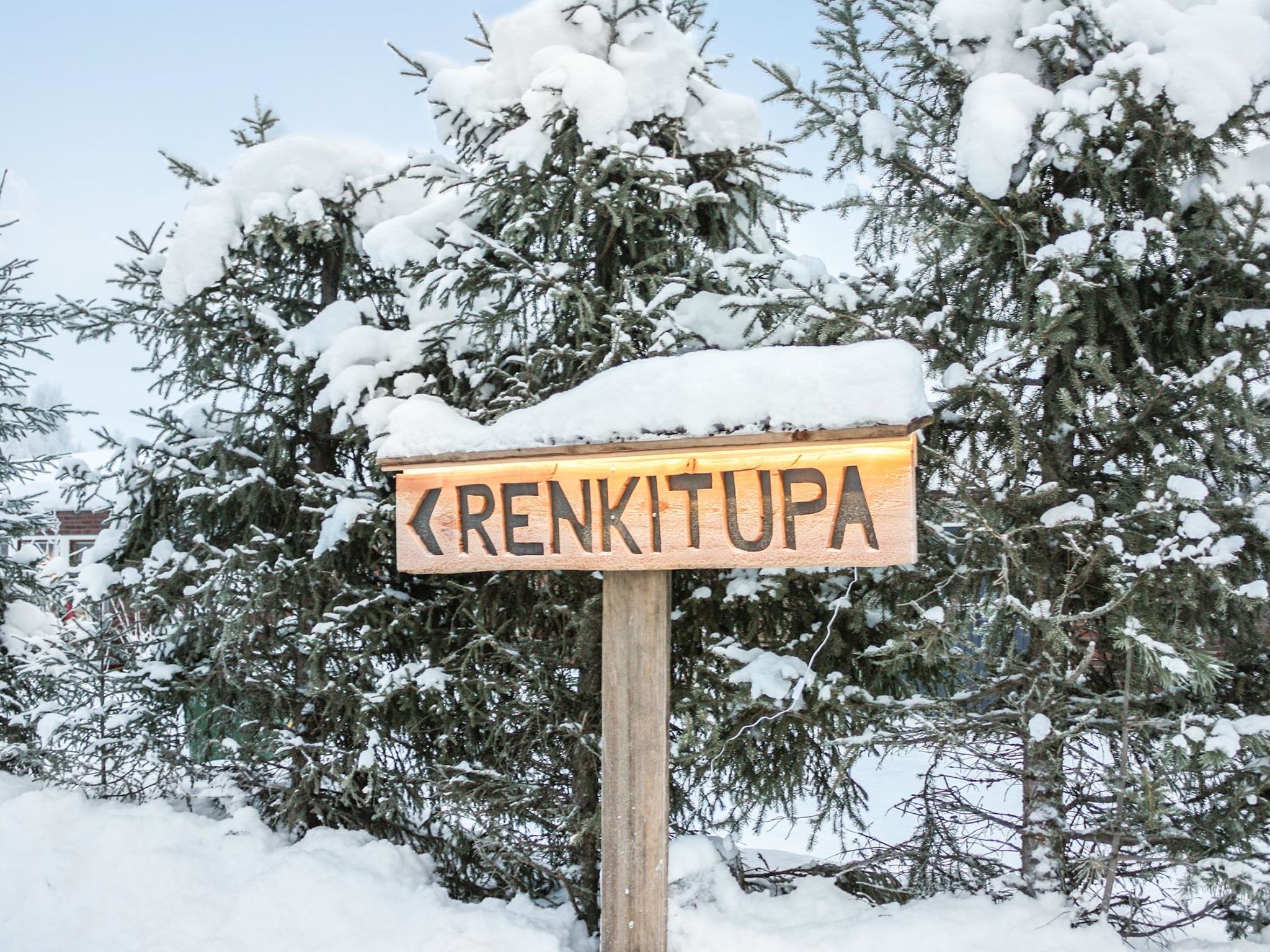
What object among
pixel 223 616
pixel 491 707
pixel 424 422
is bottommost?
pixel 491 707

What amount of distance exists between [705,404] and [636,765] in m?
1.42

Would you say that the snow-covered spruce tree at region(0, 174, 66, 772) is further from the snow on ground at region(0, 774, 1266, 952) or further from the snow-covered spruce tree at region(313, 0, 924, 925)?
the snow-covered spruce tree at region(313, 0, 924, 925)

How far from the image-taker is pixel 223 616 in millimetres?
4141

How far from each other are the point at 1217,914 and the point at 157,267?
6230 millimetres

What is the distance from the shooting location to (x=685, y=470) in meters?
2.64

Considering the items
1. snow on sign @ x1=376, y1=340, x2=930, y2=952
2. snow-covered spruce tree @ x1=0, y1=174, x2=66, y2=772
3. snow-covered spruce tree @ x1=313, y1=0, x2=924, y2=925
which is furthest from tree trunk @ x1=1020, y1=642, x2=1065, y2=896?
snow-covered spruce tree @ x1=0, y1=174, x2=66, y2=772

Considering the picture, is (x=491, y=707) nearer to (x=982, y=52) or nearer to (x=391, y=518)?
(x=391, y=518)

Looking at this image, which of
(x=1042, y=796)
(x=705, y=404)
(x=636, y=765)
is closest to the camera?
(x=705, y=404)

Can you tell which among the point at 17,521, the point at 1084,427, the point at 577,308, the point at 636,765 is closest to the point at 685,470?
the point at 636,765

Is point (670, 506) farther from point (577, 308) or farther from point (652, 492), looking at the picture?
point (577, 308)

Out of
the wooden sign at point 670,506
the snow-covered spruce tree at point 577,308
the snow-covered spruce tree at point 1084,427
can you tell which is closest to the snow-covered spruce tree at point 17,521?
the snow-covered spruce tree at point 577,308

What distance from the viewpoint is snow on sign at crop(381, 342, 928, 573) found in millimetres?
2402

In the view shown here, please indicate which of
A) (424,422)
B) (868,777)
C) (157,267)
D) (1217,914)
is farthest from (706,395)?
(868,777)

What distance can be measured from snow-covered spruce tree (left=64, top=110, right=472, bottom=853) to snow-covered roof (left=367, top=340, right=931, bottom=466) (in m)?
1.14
